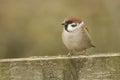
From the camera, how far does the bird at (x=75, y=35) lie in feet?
12.3

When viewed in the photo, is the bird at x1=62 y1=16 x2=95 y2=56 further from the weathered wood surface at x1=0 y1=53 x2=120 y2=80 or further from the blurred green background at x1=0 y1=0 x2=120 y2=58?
the blurred green background at x1=0 y1=0 x2=120 y2=58

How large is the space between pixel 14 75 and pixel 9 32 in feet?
26.6

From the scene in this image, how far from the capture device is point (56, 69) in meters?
2.63

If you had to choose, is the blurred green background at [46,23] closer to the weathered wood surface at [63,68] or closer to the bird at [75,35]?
the bird at [75,35]

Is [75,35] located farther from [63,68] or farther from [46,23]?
[46,23]

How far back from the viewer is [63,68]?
264 cm

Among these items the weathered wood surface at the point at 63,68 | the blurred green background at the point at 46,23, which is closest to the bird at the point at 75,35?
the weathered wood surface at the point at 63,68

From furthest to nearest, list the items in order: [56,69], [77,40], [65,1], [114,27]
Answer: [65,1] < [114,27] < [77,40] < [56,69]

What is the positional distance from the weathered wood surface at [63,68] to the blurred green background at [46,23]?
23.1ft

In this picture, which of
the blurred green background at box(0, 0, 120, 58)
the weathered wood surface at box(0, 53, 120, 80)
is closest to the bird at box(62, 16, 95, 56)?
the weathered wood surface at box(0, 53, 120, 80)

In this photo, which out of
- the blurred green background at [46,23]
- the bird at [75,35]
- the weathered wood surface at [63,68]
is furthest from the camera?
the blurred green background at [46,23]

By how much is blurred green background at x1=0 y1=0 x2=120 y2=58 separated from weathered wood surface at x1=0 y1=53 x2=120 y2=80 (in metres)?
7.03

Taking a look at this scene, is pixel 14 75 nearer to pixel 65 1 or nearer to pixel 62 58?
pixel 62 58

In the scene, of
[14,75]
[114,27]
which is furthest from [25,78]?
[114,27]
